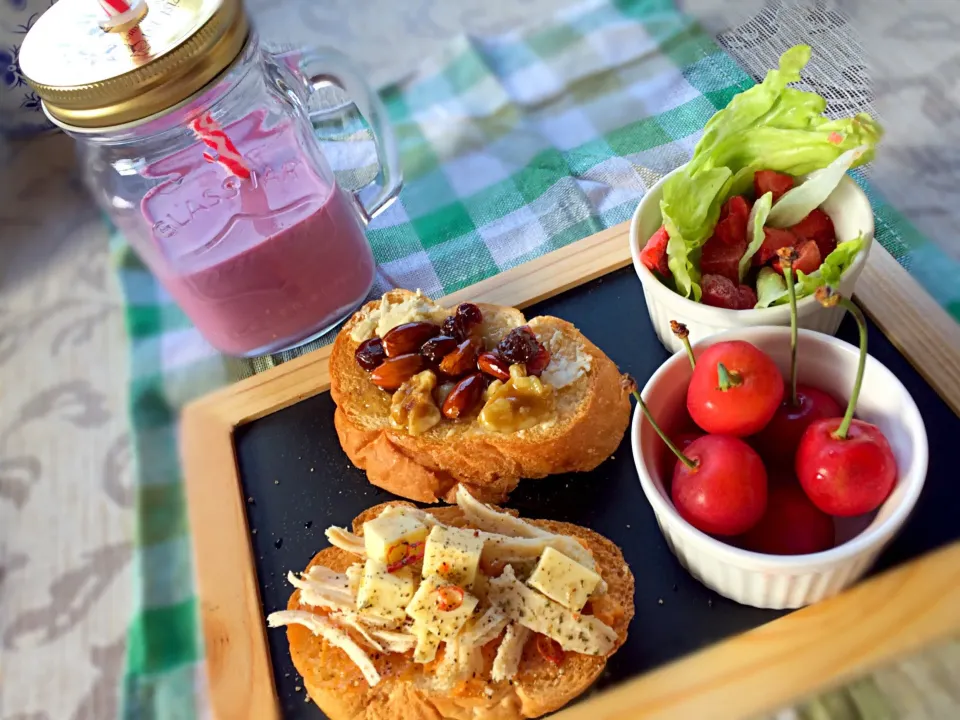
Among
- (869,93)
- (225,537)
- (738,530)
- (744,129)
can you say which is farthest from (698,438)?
(869,93)

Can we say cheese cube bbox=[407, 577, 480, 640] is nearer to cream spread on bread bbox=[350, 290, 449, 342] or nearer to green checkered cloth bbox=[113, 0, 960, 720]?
cream spread on bread bbox=[350, 290, 449, 342]

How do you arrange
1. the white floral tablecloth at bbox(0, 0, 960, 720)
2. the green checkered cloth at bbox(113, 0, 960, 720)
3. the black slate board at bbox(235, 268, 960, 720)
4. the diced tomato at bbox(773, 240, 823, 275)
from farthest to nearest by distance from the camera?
the green checkered cloth at bbox(113, 0, 960, 720) < the white floral tablecloth at bbox(0, 0, 960, 720) < the diced tomato at bbox(773, 240, 823, 275) < the black slate board at bbox(235, 268, 960, 720)

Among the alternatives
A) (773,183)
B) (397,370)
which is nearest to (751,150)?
(773,183)

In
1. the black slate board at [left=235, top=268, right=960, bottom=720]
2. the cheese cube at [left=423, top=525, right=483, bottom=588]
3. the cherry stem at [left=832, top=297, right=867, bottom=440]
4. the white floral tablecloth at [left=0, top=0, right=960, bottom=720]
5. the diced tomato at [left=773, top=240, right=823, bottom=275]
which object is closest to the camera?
the cherry stem at [left=832, top=297, right=867, bottom=440]

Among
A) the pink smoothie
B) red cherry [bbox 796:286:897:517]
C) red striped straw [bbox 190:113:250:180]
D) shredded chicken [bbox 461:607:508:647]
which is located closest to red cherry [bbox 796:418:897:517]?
red cherry [bbox 796:286:897:517]

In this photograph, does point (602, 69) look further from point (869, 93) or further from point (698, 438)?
point (698, 438)

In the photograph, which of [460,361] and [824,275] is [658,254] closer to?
[824,275]
